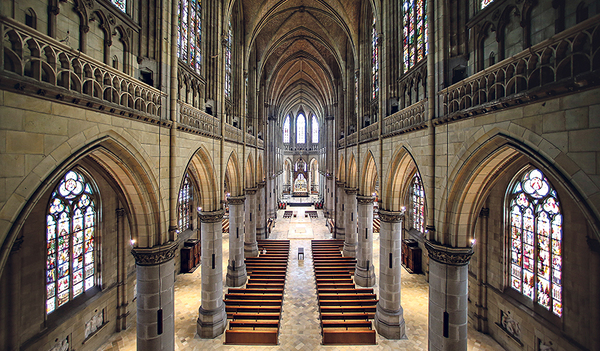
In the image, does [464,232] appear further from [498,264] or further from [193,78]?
[193,78]

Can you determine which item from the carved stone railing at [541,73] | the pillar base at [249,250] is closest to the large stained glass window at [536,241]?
the carved stone railing at [541,73]

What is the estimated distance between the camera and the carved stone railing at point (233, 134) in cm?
1373

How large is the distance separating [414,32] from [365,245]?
38.4 ft

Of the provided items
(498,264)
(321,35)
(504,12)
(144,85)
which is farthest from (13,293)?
(321,35)

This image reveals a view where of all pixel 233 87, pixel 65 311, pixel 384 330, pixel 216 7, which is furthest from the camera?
pixel 233 87

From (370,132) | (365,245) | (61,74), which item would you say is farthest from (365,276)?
(61,74)

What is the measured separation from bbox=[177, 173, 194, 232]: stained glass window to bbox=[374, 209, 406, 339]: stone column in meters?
14.1

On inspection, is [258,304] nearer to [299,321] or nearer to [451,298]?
[299,321]

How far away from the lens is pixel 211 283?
11.4m

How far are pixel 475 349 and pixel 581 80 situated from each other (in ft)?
35.1

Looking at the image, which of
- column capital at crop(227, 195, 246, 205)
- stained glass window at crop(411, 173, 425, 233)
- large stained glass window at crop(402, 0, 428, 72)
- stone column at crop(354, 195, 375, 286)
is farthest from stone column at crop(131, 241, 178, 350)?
stained glass window at crop(411, 173, 425, 233)

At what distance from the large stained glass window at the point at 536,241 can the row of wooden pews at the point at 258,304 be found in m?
9.62

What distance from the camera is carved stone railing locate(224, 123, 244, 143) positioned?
1373cm

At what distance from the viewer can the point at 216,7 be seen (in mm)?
12531
